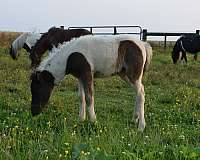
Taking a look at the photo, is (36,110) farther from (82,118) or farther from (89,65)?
(89,65)

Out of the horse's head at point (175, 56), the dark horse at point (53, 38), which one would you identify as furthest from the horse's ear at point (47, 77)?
the horse's head at point (175, 56)

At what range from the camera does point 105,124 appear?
7426 mm

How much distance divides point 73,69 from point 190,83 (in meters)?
6.94

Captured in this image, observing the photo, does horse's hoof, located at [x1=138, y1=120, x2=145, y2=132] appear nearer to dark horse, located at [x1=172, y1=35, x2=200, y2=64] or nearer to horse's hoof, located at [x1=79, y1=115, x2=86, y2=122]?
horse's hoof, located at [x1=79, y1=115, x2=86, y2=122]

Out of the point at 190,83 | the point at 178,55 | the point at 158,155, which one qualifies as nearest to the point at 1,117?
the point at 158,155

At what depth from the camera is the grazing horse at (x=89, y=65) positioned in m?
8.12

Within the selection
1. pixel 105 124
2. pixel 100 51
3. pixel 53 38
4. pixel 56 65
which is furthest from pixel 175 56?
pixel 105 124

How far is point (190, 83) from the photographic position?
14266 mm

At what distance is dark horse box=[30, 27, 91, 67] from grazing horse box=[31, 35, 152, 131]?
233 centimetres

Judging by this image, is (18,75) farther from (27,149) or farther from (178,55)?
(178,55)

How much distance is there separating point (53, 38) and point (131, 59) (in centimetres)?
366

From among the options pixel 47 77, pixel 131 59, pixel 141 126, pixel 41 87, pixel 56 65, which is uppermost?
pixel 131 59

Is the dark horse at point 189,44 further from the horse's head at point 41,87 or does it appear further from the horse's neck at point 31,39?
the horse's head at point 41,87

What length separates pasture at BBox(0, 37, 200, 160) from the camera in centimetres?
488
